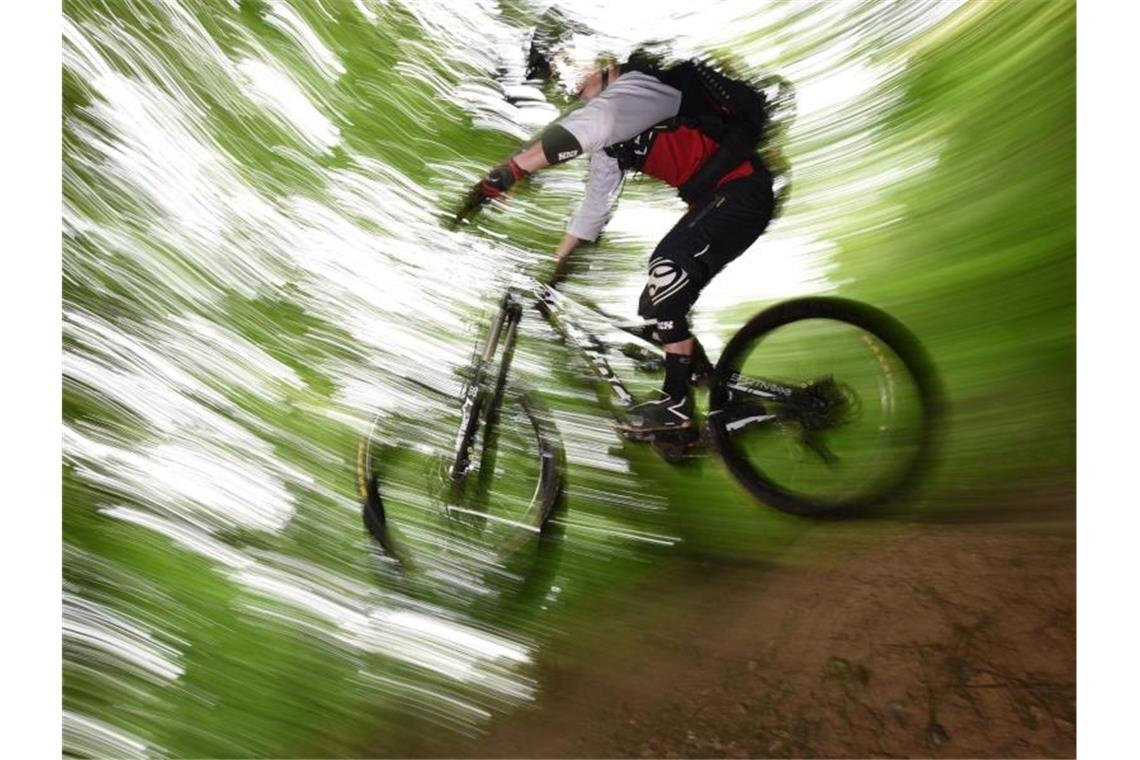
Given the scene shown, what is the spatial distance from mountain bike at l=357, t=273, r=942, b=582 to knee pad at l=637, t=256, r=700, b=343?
2.1 inches

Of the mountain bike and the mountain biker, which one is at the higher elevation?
the mountain biker

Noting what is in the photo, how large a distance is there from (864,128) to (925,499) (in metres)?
0.80

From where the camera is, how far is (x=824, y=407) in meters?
1.74

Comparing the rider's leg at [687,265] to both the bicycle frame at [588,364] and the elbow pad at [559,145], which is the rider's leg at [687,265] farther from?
the elbow pad at [559,145]

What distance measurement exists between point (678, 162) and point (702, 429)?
1.96 feet

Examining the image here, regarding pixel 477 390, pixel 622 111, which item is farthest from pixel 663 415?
pixel 622 111

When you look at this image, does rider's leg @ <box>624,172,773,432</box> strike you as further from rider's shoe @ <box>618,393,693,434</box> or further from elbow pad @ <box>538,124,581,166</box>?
elbow pad @ <box>538,124,581,166</box>

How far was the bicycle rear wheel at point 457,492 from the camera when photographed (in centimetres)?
187

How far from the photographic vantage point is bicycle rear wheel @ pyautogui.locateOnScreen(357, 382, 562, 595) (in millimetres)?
1871

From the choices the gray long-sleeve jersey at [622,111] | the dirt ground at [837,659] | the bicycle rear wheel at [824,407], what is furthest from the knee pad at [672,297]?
the dirt ground at [837,659]

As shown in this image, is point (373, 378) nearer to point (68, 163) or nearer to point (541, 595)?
point (541, 595)

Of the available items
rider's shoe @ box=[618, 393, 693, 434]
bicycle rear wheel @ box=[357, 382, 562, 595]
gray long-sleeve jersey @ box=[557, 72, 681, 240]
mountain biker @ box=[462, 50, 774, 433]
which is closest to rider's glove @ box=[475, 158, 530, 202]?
mountain biker @ box=[462, 50, 774, 433]

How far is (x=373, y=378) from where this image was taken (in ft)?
6.35
